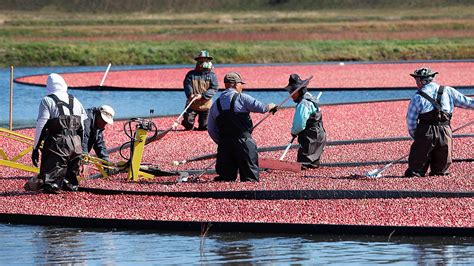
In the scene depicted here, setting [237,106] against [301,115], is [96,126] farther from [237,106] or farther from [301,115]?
[301,115]

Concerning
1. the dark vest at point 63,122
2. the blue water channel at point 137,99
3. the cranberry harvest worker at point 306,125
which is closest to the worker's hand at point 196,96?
the cranberry harvest worker at point 306,125

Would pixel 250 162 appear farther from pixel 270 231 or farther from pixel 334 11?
pixel 334 11

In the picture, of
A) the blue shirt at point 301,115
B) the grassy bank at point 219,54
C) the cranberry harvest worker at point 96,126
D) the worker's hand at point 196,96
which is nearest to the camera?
the cranberry harvest worker at point 96,126

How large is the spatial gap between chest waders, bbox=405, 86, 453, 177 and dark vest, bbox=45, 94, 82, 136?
3.91 m

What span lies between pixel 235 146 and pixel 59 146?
2.03m

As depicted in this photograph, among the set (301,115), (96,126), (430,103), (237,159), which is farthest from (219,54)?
(430,103)

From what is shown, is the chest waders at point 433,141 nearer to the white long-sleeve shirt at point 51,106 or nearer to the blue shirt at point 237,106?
the blue shirt at point 237,106

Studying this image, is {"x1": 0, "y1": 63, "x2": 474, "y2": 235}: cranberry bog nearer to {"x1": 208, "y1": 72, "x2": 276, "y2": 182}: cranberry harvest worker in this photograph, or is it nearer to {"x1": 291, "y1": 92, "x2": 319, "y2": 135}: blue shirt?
{"x1": 208, "y1": 72, "x2": 276, "y2": 182}: cranberry harvest worker

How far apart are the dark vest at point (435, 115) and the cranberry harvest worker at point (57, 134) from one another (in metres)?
3.93

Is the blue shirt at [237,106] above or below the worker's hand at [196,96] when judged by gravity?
below

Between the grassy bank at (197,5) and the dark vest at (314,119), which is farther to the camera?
the grassy bank at (197,5)

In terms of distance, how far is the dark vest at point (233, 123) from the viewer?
1358cm

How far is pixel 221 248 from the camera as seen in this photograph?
34.4 feet

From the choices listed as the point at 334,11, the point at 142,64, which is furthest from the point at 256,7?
the point at 142,64
